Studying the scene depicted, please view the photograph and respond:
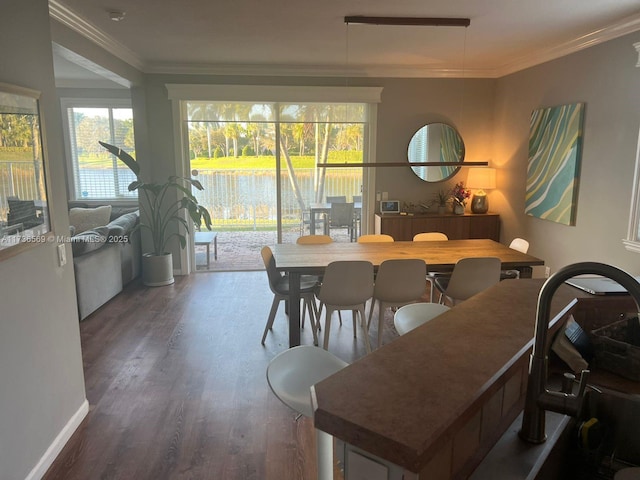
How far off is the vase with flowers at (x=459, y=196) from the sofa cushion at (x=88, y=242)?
4.22 metres

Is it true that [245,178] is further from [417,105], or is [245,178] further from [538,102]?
[538,102]

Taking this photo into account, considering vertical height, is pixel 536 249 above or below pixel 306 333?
above

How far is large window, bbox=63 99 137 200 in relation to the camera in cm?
673

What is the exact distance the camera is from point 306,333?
3.98m

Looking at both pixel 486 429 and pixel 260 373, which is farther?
pixel 260 373

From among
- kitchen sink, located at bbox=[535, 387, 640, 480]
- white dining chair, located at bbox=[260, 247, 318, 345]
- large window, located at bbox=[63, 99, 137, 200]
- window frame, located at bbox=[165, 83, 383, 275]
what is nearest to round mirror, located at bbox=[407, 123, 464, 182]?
window frame, located at bbox=[165, 83, 383, 275]

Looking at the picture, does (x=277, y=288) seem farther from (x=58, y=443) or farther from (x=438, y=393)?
(x=438, y=393)

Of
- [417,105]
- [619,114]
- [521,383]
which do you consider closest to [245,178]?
[417,105]

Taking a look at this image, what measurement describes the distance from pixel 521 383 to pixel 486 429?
26 centimetres

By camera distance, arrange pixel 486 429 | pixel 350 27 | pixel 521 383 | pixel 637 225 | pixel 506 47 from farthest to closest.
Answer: pixel 506 47 < pixel 350 27 < pixel 637 225 < pixel 521 383 < pixel 486 429

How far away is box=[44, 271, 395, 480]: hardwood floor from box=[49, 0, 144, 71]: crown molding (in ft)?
8.43

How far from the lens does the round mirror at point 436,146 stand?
226 inches

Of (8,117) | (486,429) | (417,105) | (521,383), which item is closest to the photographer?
(486,429)

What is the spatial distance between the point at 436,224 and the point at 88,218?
4.62 m
